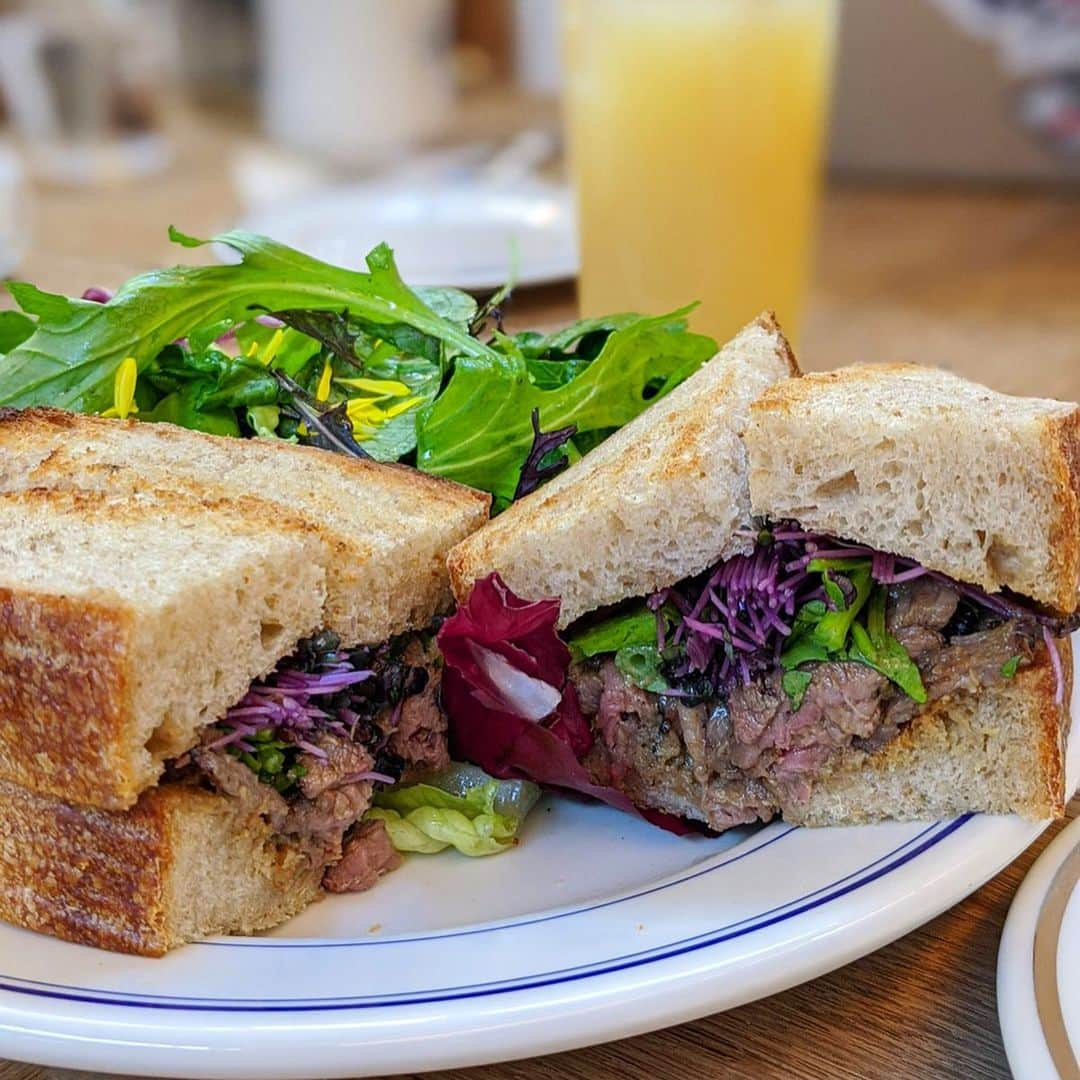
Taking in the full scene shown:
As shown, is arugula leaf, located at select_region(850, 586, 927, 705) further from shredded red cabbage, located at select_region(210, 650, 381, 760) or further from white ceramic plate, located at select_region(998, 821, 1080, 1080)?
shredded red cabbage, located at select_region(210, 650, 381, 760)

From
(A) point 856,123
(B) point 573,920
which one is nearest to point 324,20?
(A) point 856,123

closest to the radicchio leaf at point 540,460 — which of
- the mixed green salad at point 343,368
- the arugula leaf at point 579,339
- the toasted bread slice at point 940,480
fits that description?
the mixed green salad at point 343,368

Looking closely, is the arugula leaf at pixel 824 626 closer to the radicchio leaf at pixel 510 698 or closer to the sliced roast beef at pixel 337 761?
the radicchio leaf at pixel 510 698

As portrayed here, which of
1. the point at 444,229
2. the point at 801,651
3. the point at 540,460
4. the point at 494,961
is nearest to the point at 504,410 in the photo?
the point at 540,460

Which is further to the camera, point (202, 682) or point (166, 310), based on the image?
point (166, 310)

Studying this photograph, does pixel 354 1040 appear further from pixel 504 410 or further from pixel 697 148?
pixel 697 148

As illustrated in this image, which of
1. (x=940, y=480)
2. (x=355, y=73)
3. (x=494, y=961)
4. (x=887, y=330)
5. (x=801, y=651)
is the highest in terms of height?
(x=940, y=480)
